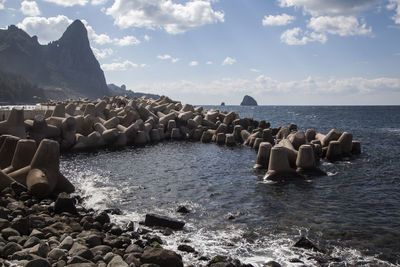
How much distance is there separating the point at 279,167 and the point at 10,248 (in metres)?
10.8

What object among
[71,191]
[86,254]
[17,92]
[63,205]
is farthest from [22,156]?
[17,92]

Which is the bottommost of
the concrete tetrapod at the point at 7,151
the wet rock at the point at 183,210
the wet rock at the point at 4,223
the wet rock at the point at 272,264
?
the wet rock at the point at 183,210

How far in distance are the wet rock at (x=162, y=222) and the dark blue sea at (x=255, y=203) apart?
0.95 feet

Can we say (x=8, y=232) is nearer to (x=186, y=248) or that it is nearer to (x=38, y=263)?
(x=38, y=263)

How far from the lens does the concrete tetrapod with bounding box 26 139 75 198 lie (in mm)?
10688

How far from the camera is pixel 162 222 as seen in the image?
29.4 ft

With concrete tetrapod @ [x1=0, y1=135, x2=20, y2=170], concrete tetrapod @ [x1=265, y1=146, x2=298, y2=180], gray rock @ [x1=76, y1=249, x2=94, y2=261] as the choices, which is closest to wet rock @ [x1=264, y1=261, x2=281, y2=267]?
gray rock @ [x1=76, y1=249, x2=94, y2=261]

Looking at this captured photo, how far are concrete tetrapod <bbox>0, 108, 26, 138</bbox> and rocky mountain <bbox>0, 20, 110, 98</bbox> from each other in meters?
124

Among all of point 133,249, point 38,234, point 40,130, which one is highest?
point 40,130

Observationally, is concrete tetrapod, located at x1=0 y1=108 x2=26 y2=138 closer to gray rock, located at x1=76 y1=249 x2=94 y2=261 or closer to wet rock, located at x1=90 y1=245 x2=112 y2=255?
wet rock, located at x1=90 y1=245 x2=112 y2=255

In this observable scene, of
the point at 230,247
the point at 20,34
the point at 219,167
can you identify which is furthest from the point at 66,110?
the point at 20,34

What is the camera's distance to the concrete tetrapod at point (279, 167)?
14258 millimetres

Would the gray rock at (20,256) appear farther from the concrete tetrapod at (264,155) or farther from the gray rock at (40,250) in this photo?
the concrete tetrapod at (264,155)

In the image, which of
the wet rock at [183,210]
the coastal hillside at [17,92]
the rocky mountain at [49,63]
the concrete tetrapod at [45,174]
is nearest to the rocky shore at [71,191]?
the concrete tetrapod at [45,174]
